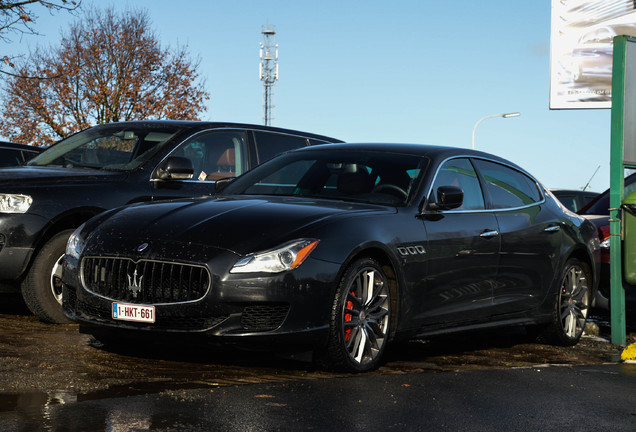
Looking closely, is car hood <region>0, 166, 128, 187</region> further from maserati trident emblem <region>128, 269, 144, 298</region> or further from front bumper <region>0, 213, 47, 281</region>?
maserati trident emblem <region>128, 269, 144, 298</region>

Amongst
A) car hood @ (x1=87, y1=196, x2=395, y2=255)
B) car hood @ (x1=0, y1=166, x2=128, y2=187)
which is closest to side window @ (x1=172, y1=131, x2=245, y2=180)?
car hood @ (x1=0, y1=166, x2=128, y2=187)

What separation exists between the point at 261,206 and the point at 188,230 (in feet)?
2.06

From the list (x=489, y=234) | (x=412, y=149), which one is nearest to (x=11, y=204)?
(x=412, y=149)

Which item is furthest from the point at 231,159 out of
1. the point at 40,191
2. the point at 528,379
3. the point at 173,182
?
the point at 528,379

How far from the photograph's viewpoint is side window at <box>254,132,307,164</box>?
33.9 ft

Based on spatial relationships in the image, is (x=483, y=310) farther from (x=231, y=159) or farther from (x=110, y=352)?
(x=231, y=159)

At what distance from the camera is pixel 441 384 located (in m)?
6.25

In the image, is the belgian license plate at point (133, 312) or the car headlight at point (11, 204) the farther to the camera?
the car headlight at point (11, 204)

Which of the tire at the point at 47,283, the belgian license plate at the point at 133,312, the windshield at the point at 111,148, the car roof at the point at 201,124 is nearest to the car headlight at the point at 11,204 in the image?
the tire at the point at 47,283

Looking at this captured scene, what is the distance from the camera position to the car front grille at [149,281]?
6.12m

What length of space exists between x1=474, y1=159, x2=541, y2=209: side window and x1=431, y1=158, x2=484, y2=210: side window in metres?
0.15

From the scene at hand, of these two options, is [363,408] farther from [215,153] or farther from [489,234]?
[215,153]

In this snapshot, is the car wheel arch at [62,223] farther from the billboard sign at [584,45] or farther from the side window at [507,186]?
the billboard sign at [584,45]

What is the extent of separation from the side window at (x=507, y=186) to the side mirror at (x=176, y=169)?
2.59 m
